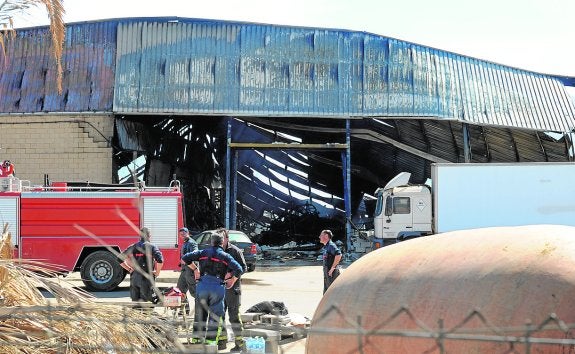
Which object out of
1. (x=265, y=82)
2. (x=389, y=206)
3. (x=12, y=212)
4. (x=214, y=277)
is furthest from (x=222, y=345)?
(x=265, y=82)

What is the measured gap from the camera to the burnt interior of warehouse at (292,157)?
27703mm

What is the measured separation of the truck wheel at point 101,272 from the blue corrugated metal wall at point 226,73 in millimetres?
10062

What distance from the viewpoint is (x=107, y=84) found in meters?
26.3

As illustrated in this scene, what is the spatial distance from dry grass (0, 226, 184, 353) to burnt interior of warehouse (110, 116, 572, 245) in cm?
2042

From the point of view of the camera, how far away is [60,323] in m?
4.80

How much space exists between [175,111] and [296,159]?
897cm

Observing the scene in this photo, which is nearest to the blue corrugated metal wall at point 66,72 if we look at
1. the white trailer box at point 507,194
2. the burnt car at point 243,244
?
the burnt car at point 243,244

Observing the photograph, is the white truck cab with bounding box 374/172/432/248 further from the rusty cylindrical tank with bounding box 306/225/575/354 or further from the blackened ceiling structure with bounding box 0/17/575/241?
the rusty cylindrical tank with bounding box 306/225/575/354

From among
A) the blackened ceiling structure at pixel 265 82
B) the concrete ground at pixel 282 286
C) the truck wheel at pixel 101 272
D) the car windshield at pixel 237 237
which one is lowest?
the concrete ground at pixel 282 286

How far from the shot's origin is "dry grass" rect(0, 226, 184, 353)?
4.40m

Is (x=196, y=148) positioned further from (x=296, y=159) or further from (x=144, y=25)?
(x=144, y=25)

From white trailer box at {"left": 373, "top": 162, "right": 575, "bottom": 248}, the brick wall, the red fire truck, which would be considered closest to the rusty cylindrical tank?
the red fire truck

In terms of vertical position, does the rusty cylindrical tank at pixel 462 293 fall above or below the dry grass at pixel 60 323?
above

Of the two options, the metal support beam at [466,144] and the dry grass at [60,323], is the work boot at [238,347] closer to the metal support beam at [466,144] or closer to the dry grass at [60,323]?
the dry grass at [60,323]
